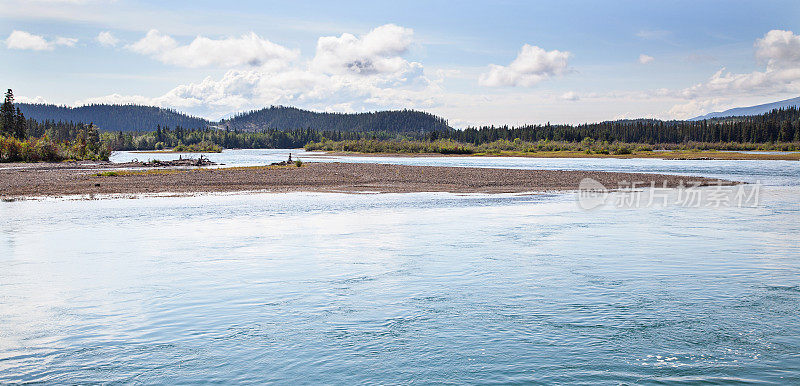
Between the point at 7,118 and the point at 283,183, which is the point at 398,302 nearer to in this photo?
the point at 283,183

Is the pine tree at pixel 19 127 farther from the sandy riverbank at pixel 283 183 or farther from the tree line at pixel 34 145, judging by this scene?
the sandy riverbank at pixel 283 183

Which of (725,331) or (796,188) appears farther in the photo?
(796,188)

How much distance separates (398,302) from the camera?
13.4 metres

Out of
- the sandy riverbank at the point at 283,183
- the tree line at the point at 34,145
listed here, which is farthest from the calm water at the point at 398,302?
the tree line at the point at 34,145

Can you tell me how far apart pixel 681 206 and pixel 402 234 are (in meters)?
19.7

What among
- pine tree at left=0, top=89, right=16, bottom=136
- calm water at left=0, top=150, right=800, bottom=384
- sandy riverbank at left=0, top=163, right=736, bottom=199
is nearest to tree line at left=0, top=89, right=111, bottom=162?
pine tree at left=0, top=89, right=16, bottom=136

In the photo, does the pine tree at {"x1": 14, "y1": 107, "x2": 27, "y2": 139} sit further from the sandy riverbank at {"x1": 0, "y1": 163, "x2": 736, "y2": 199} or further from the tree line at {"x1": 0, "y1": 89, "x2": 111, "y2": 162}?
the sandy riverbank at {"x1": 0, "y1": 163, "x2": 736, "y2": 199}

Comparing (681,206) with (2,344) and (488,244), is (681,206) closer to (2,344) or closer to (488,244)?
(488,244)

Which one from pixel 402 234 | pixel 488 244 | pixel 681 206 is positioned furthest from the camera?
pixel 681 206

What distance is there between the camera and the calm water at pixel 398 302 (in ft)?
31.7

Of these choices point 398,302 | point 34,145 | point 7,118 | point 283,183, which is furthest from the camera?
point 7,118

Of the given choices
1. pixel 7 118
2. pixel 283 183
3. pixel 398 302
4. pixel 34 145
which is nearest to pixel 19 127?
pixel 7 118

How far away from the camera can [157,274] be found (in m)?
16.3

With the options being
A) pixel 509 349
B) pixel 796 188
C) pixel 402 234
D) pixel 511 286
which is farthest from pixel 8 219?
pixel 796 188
